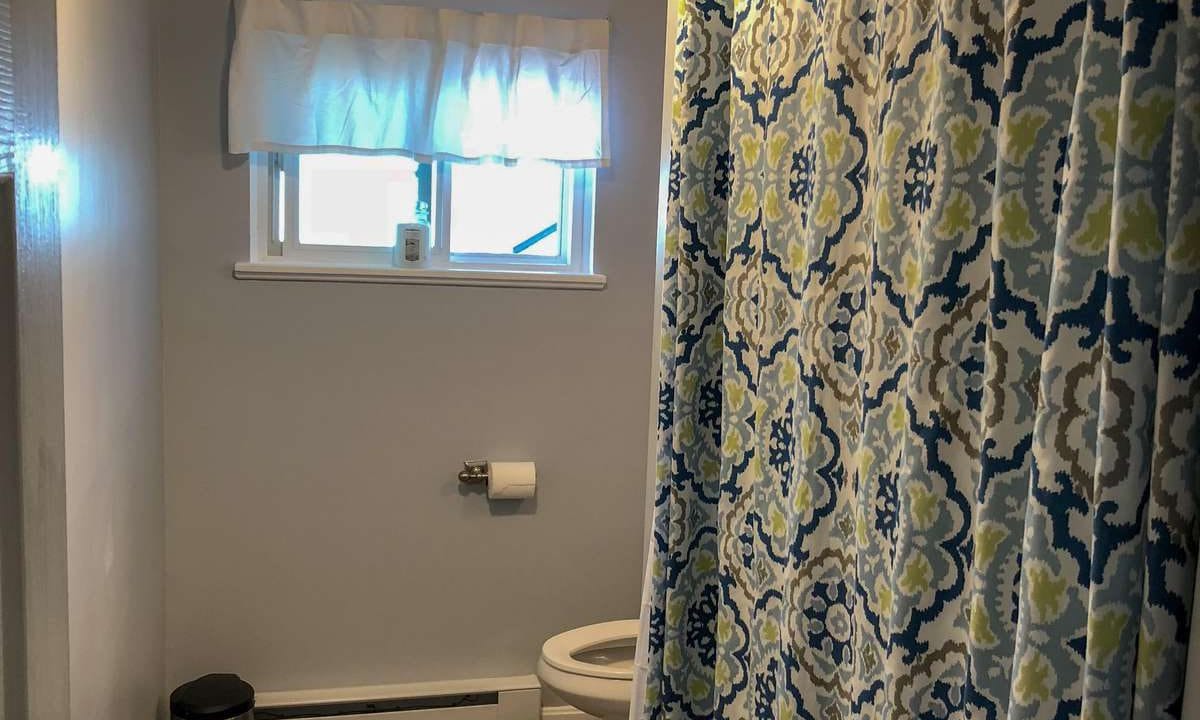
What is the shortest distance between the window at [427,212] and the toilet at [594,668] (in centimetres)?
105

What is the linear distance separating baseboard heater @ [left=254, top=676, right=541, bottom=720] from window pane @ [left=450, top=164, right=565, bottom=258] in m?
1.31

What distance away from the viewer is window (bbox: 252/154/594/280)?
2566 millimetres

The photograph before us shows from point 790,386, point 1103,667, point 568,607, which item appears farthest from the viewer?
point 568,607

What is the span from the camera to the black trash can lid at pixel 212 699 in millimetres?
2270

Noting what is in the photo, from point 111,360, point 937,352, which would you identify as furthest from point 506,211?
point 937,352

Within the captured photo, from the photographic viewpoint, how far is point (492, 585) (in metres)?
2.73

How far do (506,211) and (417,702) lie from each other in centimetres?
149

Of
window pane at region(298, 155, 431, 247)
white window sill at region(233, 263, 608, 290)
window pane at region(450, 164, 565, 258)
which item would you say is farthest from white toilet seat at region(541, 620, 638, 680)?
window pane at region(298, 155, 431, 247)

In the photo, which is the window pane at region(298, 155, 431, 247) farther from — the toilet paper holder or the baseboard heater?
the baseboard heater

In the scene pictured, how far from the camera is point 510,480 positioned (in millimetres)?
2611

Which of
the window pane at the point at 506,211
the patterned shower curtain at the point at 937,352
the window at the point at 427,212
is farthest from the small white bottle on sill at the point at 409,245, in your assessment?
the patterned shower curtain at the point at 937,352

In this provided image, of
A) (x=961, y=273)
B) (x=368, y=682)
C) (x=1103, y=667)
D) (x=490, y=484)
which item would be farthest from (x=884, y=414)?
(x=368, y=682)

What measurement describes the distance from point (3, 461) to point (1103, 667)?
2.56 feet

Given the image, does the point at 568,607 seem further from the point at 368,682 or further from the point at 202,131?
the point at 202,131
